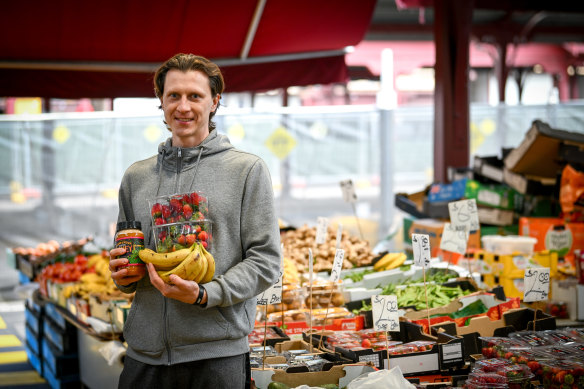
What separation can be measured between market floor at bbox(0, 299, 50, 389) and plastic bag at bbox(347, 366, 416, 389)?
368cm

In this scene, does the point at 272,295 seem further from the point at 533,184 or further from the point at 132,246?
the point at 533,184

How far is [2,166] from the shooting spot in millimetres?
8898

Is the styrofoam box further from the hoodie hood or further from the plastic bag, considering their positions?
the hoodie hood

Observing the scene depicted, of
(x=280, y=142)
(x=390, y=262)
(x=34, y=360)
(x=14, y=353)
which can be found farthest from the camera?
(x=280, y=142)

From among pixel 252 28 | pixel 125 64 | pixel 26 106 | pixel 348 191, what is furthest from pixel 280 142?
pixel 26 106

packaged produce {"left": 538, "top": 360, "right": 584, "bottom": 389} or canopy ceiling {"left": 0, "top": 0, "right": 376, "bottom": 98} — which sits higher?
canopy ceiling {"left": 0, "top": 0, "right": 376, "bottom": 98}

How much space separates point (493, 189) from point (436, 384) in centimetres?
363

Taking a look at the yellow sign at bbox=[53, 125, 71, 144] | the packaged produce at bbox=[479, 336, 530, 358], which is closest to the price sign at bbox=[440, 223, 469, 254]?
the packaged produce at bbox=[479, 336, 530, 358]

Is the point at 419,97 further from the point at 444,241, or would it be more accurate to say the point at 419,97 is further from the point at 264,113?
the point at 444,241

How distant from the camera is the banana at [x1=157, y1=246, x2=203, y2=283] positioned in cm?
197

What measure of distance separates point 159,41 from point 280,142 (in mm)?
3157

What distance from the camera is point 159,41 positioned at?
6.07 m

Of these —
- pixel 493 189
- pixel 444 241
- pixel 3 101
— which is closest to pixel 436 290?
pixel 444 241

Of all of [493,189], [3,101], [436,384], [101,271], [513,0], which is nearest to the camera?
[436,384]
